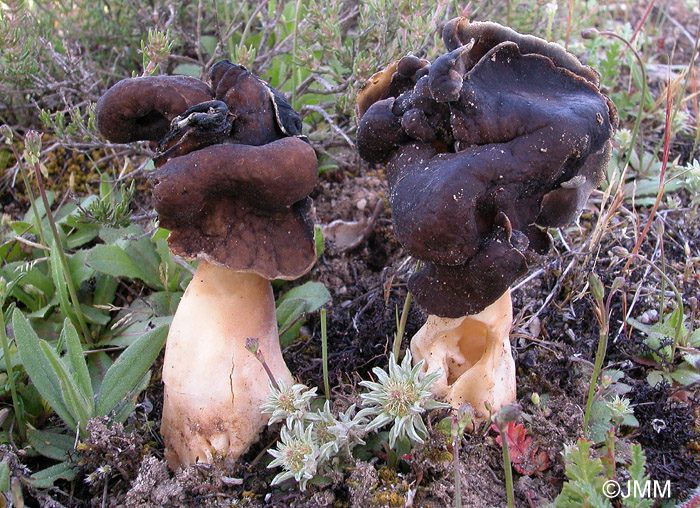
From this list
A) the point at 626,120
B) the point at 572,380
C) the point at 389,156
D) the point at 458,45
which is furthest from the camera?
the point at 626,120

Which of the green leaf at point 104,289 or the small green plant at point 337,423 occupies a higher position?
the small green plant at point 337,423

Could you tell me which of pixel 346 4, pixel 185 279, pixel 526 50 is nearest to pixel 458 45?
pixel 526 50

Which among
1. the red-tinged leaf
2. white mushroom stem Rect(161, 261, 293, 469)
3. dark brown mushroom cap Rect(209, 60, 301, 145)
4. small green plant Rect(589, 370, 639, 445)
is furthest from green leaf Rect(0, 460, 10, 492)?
small green plant Rect(589, 370, 639, 445)

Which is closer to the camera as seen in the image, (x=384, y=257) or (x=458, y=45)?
(x=458, y=45)

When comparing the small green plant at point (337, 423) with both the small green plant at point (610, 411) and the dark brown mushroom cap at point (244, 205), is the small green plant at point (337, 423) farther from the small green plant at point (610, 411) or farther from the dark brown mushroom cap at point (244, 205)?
the small green plant at point (610, 411)

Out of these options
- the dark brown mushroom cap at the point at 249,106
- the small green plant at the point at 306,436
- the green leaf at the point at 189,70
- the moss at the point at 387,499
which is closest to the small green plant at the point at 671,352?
the moss at the point at 387,499

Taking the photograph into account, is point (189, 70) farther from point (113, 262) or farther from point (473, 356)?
point (473, 356)

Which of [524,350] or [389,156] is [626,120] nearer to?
[524,350]
